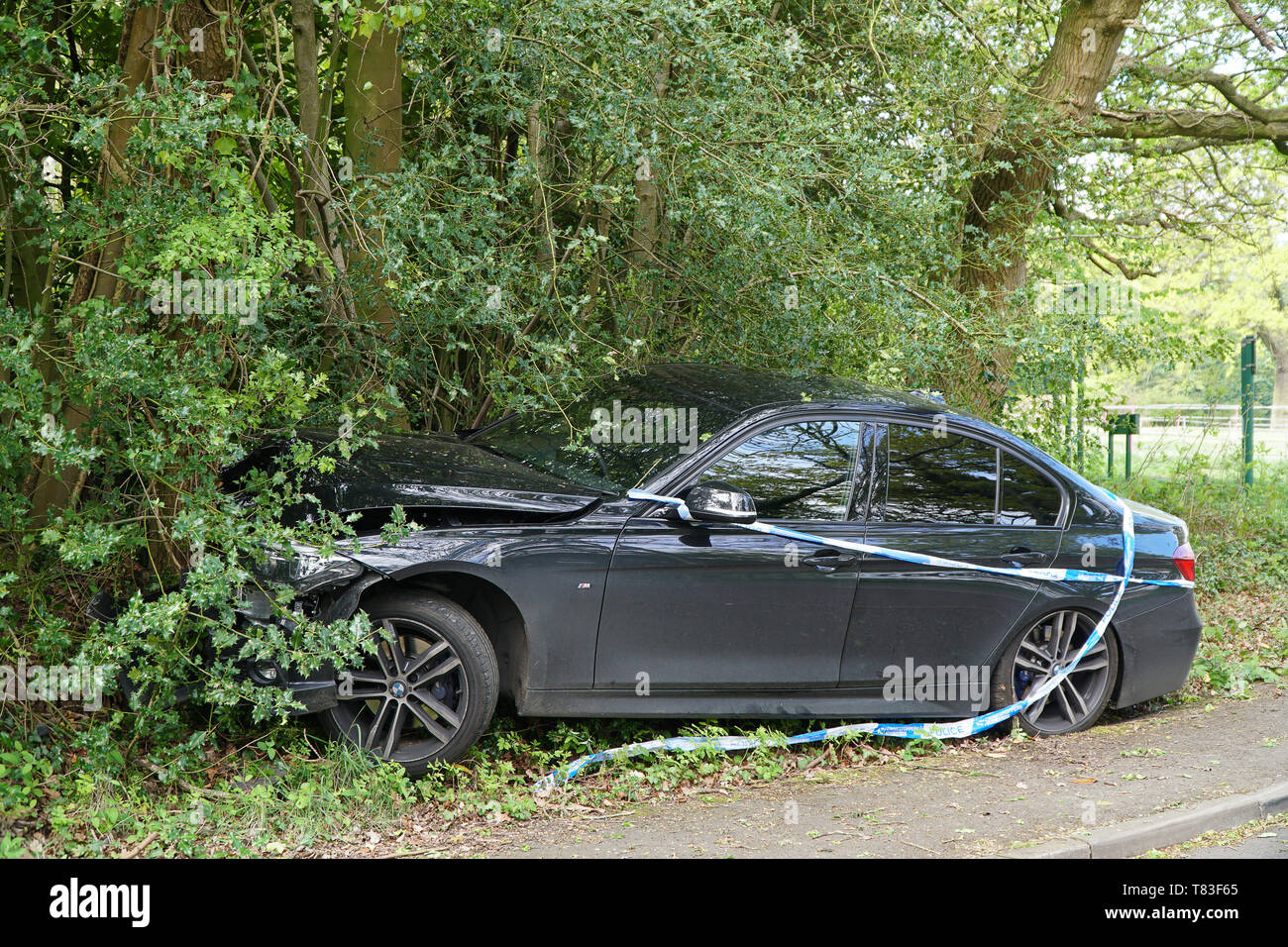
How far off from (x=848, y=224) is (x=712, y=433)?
2.83 m

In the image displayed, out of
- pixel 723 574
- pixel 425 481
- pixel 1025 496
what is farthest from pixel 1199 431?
pixel 425 481

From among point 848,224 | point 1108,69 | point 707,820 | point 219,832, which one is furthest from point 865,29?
point 219,832

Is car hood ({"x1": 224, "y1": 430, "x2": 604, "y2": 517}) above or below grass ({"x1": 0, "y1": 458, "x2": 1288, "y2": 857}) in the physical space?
above

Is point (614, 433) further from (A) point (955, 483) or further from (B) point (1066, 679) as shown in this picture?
(B) point (1066, 679)

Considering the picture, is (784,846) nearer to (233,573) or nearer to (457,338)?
(233,573)

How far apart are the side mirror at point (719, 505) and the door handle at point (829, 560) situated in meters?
0.51

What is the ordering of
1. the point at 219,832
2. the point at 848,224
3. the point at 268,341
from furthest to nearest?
the point at 848,224 → the point at 268,341 → the point at 219,832

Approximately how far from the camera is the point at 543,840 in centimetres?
441

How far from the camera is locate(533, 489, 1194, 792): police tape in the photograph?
5129 mm

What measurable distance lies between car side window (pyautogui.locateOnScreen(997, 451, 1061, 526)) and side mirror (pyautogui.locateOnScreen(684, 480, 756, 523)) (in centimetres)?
172

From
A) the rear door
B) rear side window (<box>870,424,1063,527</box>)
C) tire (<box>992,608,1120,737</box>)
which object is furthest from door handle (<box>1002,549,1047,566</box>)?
tire (<box>992,608,1120,737</box>)

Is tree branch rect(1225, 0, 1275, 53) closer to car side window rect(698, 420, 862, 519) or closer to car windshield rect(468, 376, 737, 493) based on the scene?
car side window rect(698, 420, 862, 519)

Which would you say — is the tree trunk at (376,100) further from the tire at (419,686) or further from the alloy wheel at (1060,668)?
the alloy wheel at (1060,668)

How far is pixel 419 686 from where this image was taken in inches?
189
